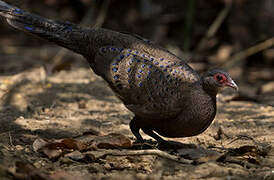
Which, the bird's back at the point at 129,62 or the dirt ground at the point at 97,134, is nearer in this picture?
the dirt ground at the point at 97,134

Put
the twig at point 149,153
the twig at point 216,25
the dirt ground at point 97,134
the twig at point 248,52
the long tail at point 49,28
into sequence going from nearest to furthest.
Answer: the dirt ground at point 97,134 → the twig at point 149,153 → the long tail at point 49,28 → the twig at point 248,52 → the twig at point 216,25

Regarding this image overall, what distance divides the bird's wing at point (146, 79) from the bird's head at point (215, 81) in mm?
122

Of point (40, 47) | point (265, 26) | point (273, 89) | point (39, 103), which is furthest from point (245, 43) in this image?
point (39, 103)

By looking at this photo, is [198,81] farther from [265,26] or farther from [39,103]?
[265,26]

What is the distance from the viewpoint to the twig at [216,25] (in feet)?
28.3

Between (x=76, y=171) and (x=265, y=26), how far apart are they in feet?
23.2

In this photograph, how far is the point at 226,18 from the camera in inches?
364

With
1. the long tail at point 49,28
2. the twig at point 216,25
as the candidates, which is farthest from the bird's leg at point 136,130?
the twig at point 216,25

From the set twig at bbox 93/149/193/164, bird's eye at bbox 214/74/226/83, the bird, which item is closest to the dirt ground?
twig at bbox 93/149/193/164

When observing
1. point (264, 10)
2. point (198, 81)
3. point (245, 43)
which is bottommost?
point (198, 81)

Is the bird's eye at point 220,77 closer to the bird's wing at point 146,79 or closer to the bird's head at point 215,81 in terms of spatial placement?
the bird's head at point 215,81

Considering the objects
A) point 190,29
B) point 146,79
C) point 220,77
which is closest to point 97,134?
point 146,79

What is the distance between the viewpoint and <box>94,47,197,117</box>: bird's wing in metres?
3.77

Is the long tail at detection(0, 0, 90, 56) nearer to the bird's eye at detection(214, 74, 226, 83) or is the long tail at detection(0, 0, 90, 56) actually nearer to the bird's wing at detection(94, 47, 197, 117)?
the bird's wing at detection(94, 47, 197, 117)
